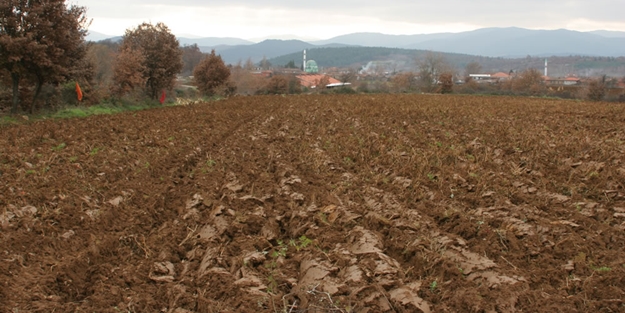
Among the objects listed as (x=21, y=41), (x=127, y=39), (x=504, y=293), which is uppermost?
(x=127, y=39)

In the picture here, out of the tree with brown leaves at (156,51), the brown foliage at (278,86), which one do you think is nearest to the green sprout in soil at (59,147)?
the tree with brown leaves at (156,51)

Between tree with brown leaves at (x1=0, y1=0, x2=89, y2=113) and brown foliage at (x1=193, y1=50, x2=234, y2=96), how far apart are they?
23.9 meters

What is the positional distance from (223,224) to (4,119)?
50.6 feet

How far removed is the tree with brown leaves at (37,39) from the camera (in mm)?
16047

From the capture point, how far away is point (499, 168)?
8875mm

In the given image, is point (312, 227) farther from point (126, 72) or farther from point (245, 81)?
point (245, 81)

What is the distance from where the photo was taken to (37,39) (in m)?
17.2

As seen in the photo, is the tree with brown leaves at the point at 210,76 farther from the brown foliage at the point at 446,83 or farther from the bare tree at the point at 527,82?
the bare tree at the point at 527,82

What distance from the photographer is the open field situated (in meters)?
4.01

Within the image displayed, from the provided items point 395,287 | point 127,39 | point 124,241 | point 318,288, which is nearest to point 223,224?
point 124,241

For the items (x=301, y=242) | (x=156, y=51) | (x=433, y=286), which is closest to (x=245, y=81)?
(x=156, y=51)

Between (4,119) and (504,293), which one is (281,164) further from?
(4,119)

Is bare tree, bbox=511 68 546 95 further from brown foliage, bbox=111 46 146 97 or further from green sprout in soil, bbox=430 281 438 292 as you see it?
green sprout in soil, bbox=430 281 438 292

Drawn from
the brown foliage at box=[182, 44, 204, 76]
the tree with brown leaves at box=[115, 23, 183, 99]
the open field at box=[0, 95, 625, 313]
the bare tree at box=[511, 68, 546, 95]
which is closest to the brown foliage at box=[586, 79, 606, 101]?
the bare tree at box=[511, 68, 546, 95]
